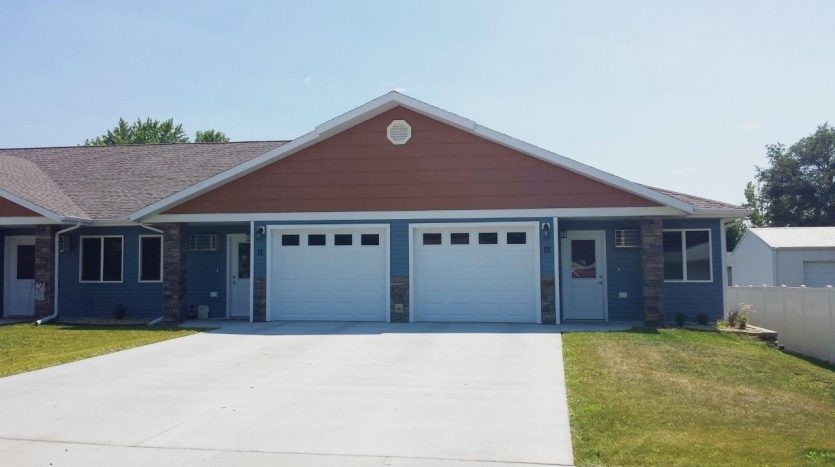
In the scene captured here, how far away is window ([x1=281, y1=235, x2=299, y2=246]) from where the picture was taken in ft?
54.5

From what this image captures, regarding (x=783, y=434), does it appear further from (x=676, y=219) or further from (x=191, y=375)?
(x=676, y=219)

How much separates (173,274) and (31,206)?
387 centimetres

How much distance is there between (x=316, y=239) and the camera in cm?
1658

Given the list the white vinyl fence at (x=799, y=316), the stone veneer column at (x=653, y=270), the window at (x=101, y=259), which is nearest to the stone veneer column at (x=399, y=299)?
the stone veneer column at (x=653, y=270)

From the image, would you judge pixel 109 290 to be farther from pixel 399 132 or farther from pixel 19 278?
pixel 399 132

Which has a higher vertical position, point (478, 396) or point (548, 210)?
point (548, 210)

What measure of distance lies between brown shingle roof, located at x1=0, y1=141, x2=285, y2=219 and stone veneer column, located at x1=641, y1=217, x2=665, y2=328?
37.0 feet

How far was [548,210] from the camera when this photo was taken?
50.9 ft

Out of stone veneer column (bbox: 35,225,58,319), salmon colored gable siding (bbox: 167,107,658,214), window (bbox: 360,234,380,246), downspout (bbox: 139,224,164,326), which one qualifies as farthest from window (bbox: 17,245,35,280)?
window (bbox: 360,234,380,246)

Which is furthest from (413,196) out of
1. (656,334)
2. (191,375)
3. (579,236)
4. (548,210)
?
(191,375)

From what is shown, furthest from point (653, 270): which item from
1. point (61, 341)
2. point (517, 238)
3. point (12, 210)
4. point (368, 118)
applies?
point (12, 210)

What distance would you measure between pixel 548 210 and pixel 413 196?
311 cm

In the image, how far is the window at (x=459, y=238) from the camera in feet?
52.5

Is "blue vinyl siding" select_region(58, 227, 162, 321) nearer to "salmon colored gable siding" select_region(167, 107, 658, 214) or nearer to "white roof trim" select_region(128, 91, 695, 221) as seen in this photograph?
"white roof trim" select_region(128, 91, 695, 221)
